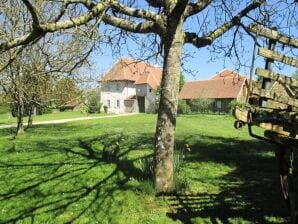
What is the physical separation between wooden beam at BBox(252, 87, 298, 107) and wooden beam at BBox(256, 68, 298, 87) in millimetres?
255

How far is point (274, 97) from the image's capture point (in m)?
6.56

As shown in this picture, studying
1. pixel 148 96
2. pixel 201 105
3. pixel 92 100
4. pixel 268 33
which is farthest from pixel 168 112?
pixel 148 96

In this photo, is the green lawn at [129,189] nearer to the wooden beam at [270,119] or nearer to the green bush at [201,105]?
the wooden beam at [270,119]

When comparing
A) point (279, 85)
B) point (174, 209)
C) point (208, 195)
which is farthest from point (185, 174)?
point (279, 85)

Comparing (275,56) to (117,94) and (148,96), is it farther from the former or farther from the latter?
(117,94)

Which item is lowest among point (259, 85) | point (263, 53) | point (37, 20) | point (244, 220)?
point (244, 220)

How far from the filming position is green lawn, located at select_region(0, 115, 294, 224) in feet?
31.2

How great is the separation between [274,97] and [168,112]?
14.6 feet

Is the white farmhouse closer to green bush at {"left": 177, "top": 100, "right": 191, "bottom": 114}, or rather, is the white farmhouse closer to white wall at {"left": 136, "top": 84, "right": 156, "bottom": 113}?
white wall at {"left": 136, "top": 84, "right": 156, "bottom": 113}

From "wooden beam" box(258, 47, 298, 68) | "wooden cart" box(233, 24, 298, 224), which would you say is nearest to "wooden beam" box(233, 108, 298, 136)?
"wooden cart" box(233, 24, 298, 224)

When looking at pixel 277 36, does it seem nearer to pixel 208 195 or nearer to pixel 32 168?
pixel 208 195

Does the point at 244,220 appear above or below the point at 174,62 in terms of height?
below

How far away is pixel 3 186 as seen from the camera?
12.3m

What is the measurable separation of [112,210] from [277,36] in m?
5.21
